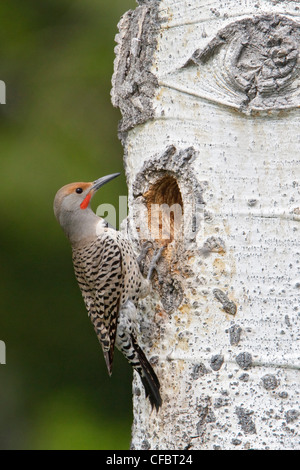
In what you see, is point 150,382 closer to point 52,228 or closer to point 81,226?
point 81,226

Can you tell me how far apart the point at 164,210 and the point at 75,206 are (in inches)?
23.1

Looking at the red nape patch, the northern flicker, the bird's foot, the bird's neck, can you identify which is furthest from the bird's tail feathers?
the red nape patch

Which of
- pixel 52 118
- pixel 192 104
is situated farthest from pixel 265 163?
pixel 52 118

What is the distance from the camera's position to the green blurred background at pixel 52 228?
511 cm

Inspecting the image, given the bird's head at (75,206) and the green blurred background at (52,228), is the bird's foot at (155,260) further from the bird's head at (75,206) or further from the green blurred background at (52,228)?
the green blurred background at (52,228)

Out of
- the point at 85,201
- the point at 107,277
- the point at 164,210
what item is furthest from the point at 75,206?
the point at 164,210

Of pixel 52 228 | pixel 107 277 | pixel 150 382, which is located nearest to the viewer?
pixel 150 382

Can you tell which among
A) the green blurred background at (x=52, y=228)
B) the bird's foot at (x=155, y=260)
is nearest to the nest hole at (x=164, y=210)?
the bird's foot at (x=155, y=260)

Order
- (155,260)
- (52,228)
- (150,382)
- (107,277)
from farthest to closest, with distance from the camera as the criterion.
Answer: (52,228), (107,277), (155,260), (150,382)

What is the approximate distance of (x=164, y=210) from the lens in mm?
3412

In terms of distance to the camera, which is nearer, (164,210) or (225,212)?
(225,212)

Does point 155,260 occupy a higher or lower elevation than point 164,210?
lower

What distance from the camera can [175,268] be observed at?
322 cm

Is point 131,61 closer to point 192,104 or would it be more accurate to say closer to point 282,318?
point 192,104
